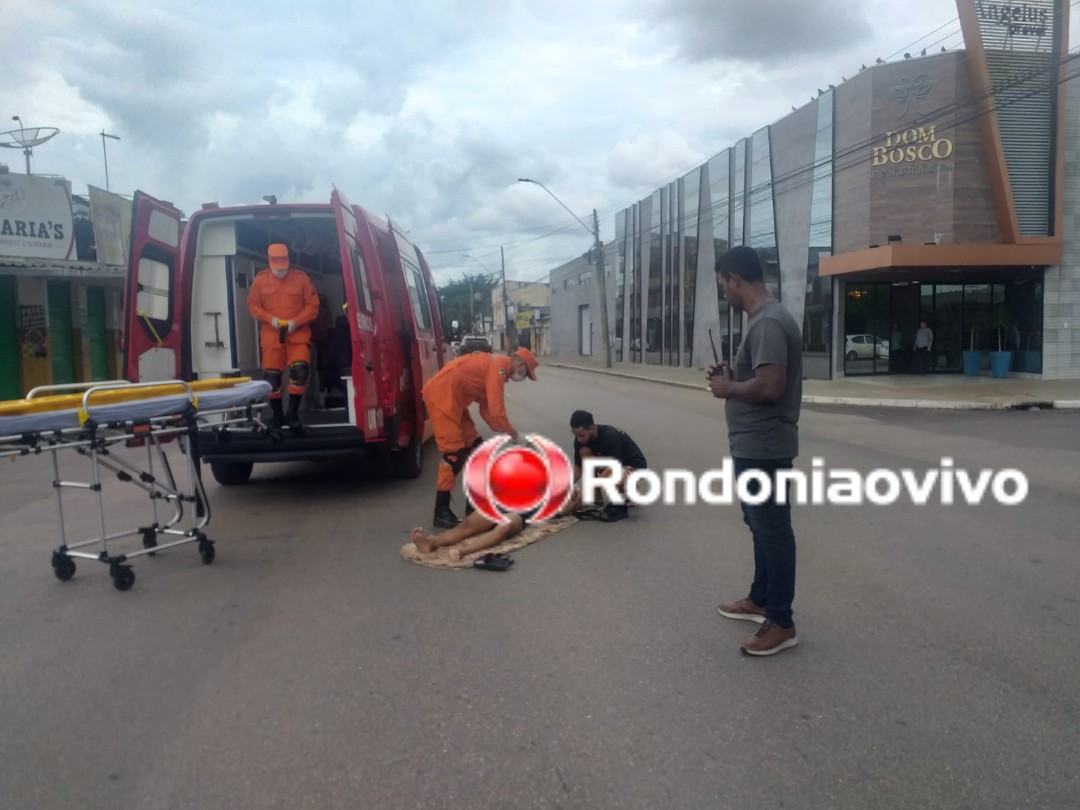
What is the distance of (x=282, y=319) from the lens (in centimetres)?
787

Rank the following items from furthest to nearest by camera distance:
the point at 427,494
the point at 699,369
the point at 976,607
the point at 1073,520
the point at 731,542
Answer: the point at 699,369 < the point at 427,494 < the point at 1073,520 < the point at 731,542 < the point at 976,607

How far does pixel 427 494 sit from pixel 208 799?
5.45 m

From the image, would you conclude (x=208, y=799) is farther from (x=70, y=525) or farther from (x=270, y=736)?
(x=70, y=525)

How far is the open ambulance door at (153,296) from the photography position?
290 inches

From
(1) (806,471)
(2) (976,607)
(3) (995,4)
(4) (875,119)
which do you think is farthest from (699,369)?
(2) (976,607)

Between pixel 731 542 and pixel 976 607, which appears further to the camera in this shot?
pixel 731 542

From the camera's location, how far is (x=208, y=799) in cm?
298

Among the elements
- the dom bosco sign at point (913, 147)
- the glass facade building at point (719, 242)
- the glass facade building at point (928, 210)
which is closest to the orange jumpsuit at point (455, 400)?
the glass facade building at point (719, 242)

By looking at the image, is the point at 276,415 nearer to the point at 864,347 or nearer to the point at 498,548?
the point at 498,548

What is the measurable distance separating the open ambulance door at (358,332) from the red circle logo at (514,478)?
1.16 metres

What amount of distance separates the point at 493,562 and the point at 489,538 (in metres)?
0.43

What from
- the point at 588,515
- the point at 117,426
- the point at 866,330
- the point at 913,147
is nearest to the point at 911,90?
the point at 913,147

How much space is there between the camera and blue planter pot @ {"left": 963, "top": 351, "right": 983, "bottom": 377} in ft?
74.4

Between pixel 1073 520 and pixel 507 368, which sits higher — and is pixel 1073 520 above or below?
below
